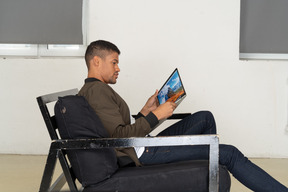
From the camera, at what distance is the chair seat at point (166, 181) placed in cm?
166

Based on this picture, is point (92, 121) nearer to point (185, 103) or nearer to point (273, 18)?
point (185, 103)

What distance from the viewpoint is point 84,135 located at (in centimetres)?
170

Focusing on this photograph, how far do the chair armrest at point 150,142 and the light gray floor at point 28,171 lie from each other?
1311 mm

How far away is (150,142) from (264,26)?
268 centimetres

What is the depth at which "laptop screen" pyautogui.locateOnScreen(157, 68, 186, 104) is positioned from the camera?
201cm

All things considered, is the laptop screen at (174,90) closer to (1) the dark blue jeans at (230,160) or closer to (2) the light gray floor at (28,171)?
(1) the dark blue jeans at (230,160)

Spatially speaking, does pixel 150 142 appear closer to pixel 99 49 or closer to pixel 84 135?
pixel 84 135

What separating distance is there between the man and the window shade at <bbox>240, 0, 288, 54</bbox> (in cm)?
215

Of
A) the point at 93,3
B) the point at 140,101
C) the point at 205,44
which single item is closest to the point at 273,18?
the point at 205,44

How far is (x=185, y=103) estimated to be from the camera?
378 centimetres

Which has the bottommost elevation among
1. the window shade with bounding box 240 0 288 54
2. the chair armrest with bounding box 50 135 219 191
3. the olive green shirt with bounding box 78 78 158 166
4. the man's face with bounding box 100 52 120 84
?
the chair armrest with bounding box 50 135 219 191

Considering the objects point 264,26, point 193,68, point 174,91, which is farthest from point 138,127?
point 264,26

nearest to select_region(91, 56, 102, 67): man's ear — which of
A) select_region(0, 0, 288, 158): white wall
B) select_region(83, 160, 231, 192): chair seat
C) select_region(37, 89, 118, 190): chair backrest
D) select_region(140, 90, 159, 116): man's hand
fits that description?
select_region(37, 89, 118, 190): chair backrest

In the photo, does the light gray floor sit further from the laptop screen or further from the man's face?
the man's face
